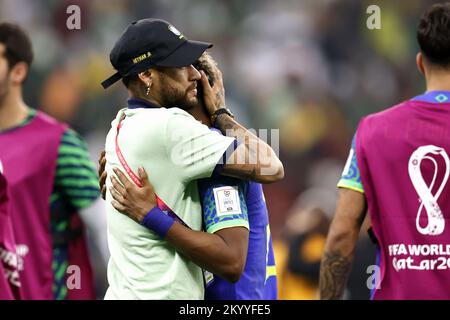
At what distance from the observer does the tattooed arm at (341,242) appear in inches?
161

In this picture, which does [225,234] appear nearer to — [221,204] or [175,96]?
[221,204]

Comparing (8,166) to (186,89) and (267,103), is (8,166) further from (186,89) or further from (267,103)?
(267,103)

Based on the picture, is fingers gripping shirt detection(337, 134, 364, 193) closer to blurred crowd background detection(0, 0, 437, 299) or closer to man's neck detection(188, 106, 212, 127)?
man's neck detection(188, 106, 212, 127)

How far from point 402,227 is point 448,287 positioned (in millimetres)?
303

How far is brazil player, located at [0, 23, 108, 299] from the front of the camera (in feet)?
17.9

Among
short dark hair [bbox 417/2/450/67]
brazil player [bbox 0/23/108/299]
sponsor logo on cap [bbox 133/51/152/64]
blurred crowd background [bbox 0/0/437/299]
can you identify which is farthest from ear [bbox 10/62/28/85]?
blurred crowd background [bbox 0/0/437/299]

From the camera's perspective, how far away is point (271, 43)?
980 cm

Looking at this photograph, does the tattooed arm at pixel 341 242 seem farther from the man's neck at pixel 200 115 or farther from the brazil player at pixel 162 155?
the man's neck at pixel 200 115

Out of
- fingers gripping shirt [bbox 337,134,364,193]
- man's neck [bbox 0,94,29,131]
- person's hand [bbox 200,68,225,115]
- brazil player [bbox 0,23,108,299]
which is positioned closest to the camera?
person's hand [bbox 200,68,225,115]

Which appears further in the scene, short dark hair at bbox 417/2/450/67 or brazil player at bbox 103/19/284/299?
short dark hair at bbox 417/2/450/67

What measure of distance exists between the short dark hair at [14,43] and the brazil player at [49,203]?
0.63 m

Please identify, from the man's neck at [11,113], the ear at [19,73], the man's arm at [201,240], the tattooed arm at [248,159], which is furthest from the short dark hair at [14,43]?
the man's arm at [201,240]

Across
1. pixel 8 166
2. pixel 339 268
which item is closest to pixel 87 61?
pixel 8 166

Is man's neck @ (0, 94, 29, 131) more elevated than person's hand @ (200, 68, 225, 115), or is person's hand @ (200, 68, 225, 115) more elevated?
person's hand @ (200, 68, 225, 115)
